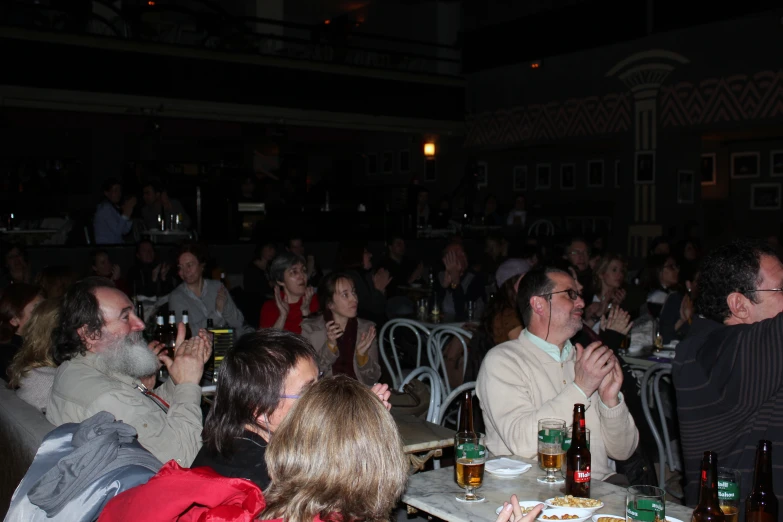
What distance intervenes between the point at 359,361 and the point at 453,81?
→ 12.2 meters

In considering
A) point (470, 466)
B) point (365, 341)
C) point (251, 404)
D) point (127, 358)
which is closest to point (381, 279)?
point (365, 341)

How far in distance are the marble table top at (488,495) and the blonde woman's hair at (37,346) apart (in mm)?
1622

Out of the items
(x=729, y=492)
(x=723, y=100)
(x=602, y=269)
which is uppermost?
(x=723, y=100)

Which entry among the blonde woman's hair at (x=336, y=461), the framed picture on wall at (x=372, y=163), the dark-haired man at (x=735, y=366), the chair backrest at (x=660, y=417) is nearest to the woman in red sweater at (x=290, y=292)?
the chair backrest at (x=660, y=417)

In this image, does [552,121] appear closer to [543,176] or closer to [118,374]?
[543,176]

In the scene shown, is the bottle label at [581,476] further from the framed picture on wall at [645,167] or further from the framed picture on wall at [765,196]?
→ the framed picture on wall at [765,196]

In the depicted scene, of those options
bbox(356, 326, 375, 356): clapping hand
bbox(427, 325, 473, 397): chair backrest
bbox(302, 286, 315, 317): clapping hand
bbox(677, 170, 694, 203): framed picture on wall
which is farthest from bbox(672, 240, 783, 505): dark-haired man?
bbox(677, 170, 694, 203): framed picture on wall

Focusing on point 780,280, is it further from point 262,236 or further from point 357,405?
point 262,236

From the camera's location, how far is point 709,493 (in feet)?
5.87

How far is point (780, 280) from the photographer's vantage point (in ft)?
7.73

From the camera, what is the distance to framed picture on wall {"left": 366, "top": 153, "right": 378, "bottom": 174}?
18.3m

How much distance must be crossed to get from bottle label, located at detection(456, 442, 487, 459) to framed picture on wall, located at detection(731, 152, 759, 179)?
12.4 metres

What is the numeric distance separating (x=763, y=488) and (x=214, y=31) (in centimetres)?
1276

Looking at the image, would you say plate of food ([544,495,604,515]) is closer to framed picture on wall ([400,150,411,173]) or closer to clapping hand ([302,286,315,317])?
clapping hand ([302,286,315,317])
